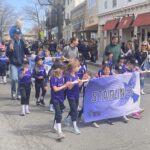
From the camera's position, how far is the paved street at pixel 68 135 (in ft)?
22.4

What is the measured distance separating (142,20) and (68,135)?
1970cm

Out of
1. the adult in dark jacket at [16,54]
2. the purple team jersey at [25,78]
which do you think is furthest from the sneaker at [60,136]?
the adult in dark jacket at [16,54]

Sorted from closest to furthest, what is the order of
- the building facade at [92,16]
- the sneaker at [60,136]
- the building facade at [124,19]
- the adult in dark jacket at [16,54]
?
the sneaker at [60,136] < the adult in dark jacket at [16,54] < the building facade at [124,19] < the building facade at [92,16]

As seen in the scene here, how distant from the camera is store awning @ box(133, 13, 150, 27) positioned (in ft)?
82.7

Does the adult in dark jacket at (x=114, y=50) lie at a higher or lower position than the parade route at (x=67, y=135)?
higher

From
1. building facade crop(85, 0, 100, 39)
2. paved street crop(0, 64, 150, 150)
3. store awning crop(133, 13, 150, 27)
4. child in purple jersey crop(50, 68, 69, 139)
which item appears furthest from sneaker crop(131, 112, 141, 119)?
building facade crop(85, 0, 100, 39)

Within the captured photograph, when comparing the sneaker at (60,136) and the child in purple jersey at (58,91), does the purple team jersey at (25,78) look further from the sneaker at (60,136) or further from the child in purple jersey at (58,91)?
the sneaker at (60,136)

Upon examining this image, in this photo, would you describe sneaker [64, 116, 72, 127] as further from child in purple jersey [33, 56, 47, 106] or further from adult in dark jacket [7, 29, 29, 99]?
adult in dark jacket [7, 29, 29, 99]

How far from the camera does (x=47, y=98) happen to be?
1162 centimetres

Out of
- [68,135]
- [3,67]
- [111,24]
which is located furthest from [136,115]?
[111,24]

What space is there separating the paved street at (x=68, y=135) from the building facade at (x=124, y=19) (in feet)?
56.5

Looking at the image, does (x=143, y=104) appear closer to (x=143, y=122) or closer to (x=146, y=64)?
(x=143, y=122)

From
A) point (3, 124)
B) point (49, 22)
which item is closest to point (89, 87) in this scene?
point (3, 124)

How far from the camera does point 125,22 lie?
29219 millimetres
